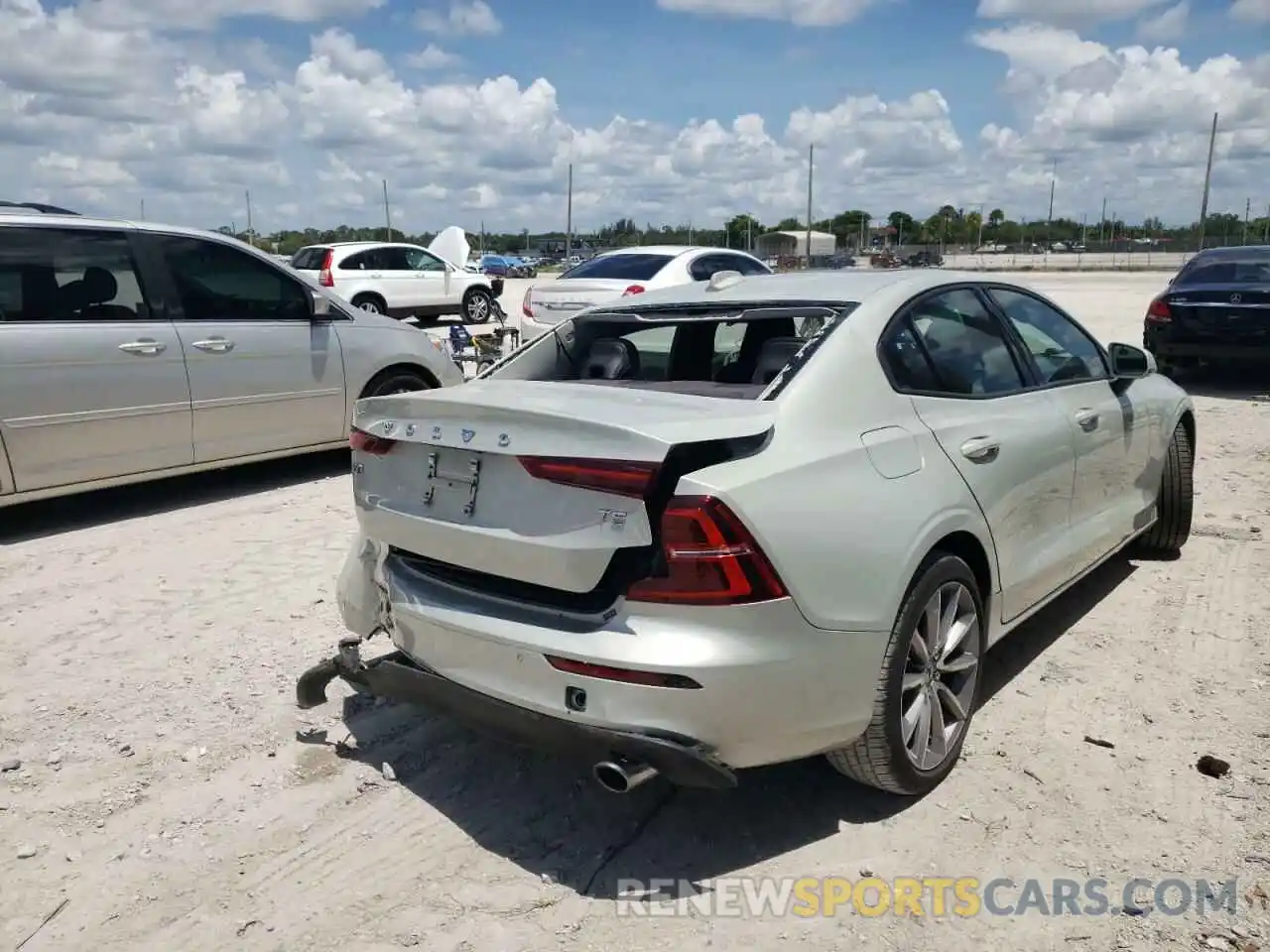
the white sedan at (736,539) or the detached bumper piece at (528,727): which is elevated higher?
the white sedan at (736,539)

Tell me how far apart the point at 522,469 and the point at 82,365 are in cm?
434

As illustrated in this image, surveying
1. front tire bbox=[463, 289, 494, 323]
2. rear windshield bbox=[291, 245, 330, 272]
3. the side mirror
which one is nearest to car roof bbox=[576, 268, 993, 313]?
the side mirror

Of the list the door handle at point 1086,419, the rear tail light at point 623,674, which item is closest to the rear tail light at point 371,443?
the rear tail light at point 623,674

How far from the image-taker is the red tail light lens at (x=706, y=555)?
8.42ft

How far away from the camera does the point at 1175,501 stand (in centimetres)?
539

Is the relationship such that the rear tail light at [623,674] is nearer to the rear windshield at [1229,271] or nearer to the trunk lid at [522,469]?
the trunk lid at [522,469]

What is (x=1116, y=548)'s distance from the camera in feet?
15.6

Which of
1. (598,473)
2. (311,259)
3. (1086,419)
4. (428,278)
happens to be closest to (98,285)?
(598,473)

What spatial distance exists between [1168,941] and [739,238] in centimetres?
6517

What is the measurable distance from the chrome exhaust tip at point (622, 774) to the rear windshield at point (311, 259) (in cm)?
1679

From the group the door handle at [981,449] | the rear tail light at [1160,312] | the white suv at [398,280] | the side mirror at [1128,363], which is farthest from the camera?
the white suv at [398,280]

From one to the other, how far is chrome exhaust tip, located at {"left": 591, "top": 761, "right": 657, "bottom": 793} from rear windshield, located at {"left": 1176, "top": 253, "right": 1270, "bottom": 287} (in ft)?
36.1

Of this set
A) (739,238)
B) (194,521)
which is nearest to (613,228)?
(739,238)

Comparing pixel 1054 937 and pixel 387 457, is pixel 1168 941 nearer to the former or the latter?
pixel 1054 937
